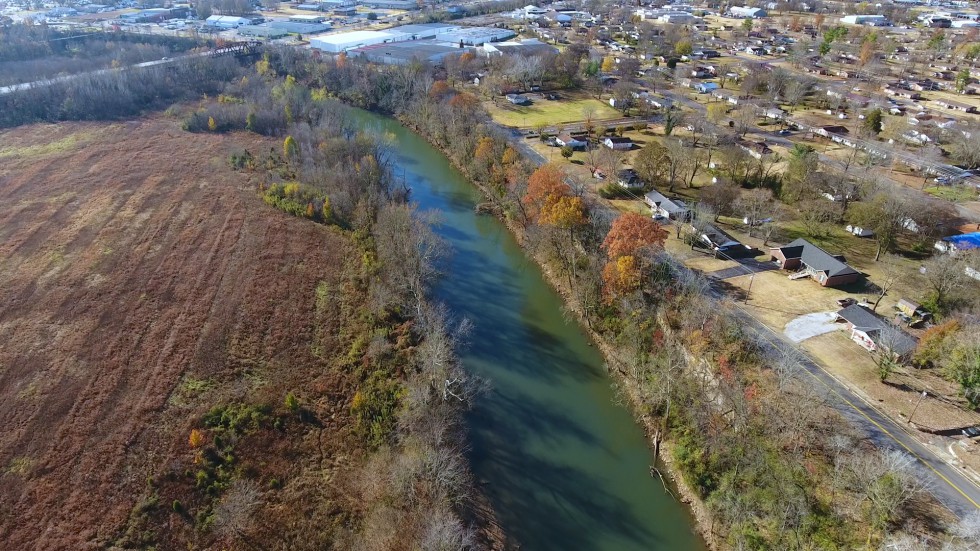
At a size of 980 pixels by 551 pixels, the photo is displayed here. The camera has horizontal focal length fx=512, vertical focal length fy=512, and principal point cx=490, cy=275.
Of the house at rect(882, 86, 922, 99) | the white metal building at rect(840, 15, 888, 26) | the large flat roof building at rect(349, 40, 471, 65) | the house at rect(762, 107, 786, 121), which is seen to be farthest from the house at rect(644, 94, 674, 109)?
the white metal building at rect(840, 15, 888, 26)

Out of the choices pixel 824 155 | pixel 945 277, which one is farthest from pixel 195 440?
pixel 824 155

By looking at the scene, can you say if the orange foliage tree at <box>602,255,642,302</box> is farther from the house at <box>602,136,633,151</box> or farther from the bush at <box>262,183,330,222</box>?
the house at <box>602,136,633,151</box>

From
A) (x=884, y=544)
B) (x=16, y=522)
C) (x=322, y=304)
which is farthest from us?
(x=322, y=304)

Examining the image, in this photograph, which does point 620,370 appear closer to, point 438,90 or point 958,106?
point 438,90

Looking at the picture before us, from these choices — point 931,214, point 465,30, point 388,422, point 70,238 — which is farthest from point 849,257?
point 465,30

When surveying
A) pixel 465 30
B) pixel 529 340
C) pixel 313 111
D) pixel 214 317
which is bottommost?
pixel 529 340

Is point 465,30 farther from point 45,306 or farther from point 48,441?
point 48,441
